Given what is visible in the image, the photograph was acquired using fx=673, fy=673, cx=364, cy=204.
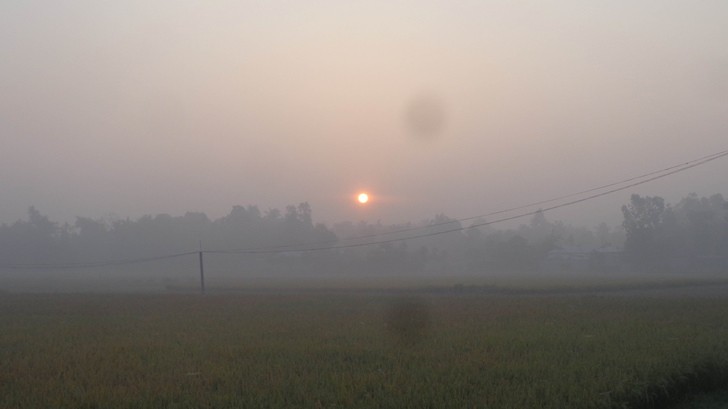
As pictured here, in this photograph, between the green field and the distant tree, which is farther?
the distant tree

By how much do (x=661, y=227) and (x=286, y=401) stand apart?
10736 cm

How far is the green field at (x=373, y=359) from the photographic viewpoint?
10703mm

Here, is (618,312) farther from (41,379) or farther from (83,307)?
(83,307)

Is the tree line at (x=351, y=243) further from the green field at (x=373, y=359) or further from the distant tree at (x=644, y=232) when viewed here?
the green field at (x=373, y=359)

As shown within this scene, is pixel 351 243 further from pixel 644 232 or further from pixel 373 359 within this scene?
pixel 373 359

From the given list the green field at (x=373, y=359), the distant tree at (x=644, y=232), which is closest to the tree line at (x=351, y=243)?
the distant tree at (x=644, y=232)

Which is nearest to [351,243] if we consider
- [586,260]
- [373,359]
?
[586,260]

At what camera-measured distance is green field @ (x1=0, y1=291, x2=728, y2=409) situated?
35.1ft

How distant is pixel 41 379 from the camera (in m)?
12.5

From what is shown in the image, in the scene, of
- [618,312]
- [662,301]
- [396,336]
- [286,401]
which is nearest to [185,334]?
[396,336]

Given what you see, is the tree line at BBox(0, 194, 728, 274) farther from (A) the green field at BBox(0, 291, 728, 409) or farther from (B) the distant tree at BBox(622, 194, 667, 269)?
(A) the green field at BBox(0, 291, 728, 409)

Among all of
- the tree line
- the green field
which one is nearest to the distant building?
the tree line

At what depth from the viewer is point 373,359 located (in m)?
13.9

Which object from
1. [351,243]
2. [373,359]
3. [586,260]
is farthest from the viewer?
[351,243]
